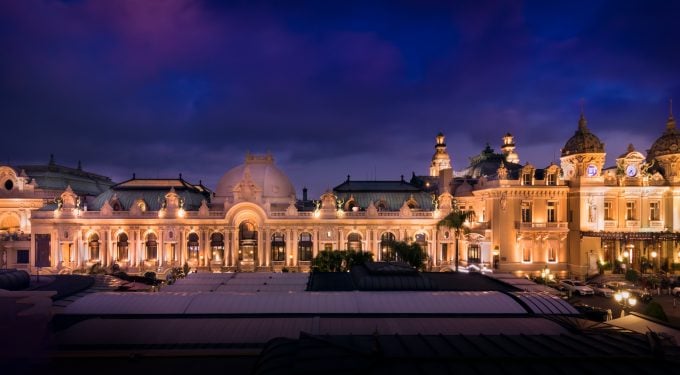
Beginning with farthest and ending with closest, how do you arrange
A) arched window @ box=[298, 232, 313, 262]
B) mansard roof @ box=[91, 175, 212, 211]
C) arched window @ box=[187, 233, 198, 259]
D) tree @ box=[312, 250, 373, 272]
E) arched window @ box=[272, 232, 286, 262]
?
mansard roof @ box=[91, 175, 212, 211]
arched window @ box=[298, 232, 313, 262]
arched window @ box=[272, 232, 286, 262]
arched window @ box=[187, 233, 198, 259]
tree @ box=[312, 250, 373, 272]

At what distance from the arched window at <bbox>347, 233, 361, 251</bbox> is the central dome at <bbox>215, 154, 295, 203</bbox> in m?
14.0

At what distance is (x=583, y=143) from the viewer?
66.2m

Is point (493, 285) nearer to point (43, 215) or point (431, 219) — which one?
point (431, 219)

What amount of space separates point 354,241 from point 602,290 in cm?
3643

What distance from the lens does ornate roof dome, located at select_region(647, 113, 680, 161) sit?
67.9m

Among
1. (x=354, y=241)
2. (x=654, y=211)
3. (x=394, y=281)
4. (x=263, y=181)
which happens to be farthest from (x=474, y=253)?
(x=263, y=181)

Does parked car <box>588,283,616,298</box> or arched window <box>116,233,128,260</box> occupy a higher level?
arched window <box>116,233,128,260</box>

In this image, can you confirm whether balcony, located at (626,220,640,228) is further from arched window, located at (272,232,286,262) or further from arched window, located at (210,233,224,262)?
arched window, located at (210,233,224,262)

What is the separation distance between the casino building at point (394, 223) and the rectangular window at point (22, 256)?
0.46ft

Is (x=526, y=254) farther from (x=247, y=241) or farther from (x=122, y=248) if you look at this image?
(x=122, y=248)

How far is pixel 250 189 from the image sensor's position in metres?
68.2

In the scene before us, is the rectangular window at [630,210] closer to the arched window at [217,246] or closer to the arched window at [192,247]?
the arched window at [217,246]

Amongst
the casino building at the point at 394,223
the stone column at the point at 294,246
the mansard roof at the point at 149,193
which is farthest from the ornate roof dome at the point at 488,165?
the mansard roof at the point at 149,193

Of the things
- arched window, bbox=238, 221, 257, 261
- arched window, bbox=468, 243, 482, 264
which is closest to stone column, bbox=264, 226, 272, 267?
arched window, bbox=238, 221, 257, 261
